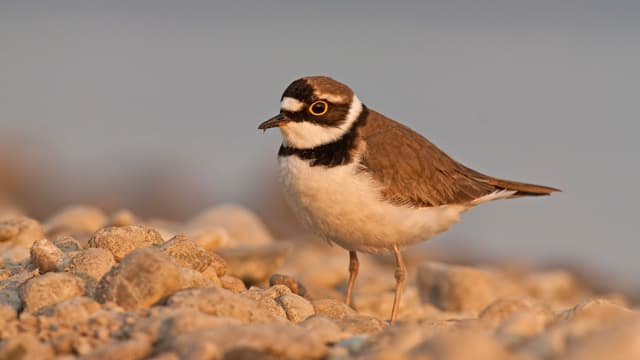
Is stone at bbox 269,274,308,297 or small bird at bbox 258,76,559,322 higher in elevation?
small bird at bbox 258,76,559,322

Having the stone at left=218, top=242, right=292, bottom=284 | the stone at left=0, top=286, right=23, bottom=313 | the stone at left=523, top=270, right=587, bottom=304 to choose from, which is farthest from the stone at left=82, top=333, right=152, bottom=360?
the stone at left=523, top=270, right=587, bottom=304

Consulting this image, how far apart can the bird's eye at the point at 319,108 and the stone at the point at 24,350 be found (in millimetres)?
2865

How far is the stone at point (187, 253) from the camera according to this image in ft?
18.1

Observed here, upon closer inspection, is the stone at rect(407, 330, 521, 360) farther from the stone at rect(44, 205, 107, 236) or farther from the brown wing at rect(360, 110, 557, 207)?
the stone at rect(44, 205, 107, 236)

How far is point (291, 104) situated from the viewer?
6.54 meters

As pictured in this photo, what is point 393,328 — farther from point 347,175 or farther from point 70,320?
point 347,175

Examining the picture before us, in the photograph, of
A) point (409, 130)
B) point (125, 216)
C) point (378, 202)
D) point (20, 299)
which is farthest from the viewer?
point (125, 216)

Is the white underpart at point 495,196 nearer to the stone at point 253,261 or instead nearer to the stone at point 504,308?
the stone at point 253,261

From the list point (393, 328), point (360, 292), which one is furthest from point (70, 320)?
point (360, 292)

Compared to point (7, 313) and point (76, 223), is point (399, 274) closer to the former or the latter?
point (76, 223)

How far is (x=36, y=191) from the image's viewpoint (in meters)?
14.1

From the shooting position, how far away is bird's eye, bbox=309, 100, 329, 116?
661 cm

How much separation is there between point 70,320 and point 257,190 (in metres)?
9.45

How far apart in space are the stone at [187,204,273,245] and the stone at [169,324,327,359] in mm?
4941
